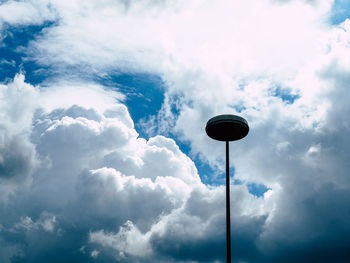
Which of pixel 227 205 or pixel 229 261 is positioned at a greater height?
pixel 227 205

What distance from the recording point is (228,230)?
1061 inches

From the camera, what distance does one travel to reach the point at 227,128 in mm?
30672

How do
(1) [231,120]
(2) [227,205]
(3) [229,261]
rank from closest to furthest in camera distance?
(3) [229,261]
(2) [227,205]
(1) [231,120]

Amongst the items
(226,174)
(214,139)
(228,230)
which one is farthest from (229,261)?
(214,139)

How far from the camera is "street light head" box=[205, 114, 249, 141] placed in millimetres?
30172

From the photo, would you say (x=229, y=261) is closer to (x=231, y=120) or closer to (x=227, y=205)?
(x=227, y=205)

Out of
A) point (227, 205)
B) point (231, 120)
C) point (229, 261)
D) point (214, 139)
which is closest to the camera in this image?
point (229, 261)

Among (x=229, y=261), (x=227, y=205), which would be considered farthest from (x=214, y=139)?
(x=229, y=261)

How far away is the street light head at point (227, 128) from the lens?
30172 millimetres

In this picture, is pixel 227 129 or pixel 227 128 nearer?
pixel 227 128

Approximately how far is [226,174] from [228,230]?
13.2 feet

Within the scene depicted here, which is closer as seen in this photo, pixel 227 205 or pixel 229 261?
pixel 229 261

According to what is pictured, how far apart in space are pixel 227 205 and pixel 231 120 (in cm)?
619

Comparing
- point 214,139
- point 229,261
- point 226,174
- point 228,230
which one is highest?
point 214,139
